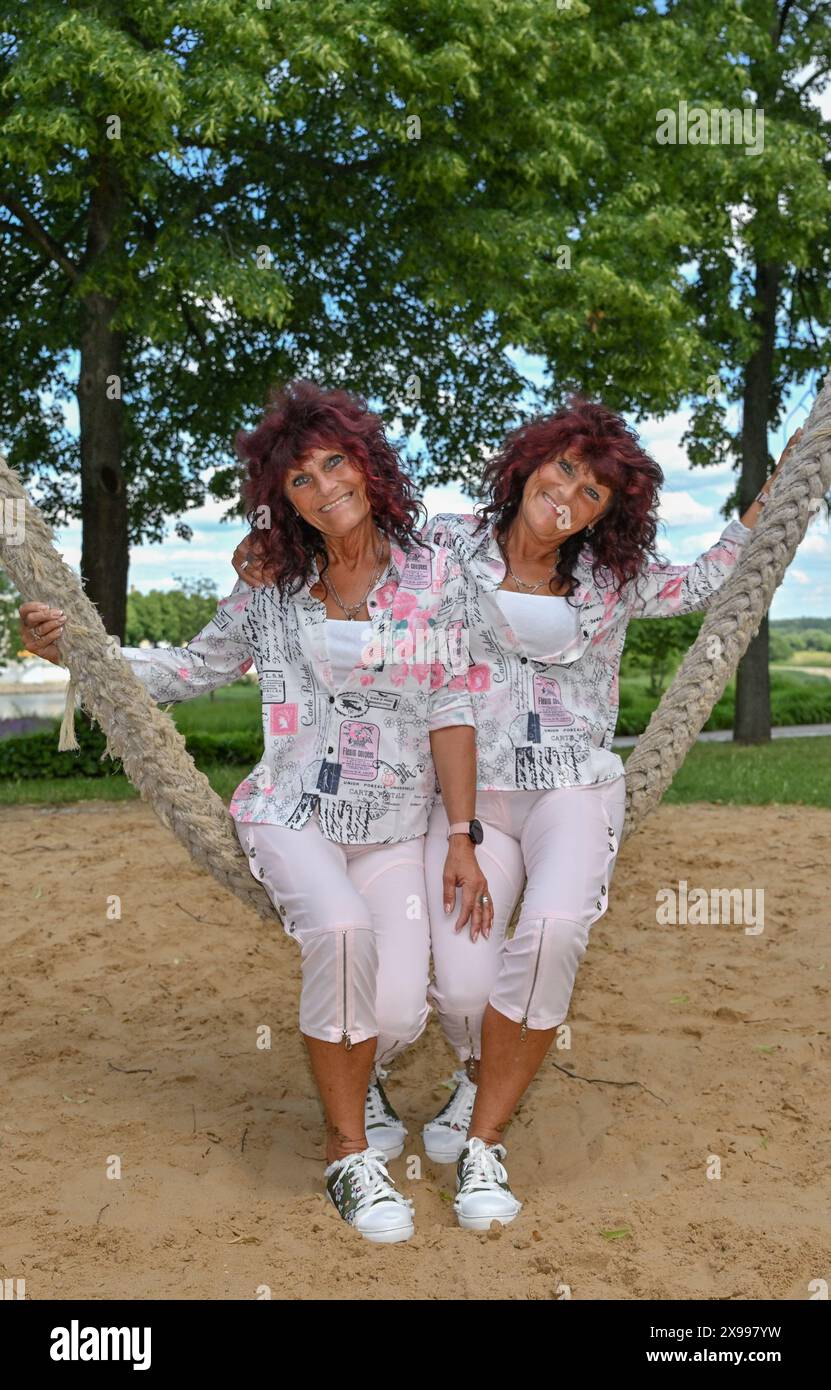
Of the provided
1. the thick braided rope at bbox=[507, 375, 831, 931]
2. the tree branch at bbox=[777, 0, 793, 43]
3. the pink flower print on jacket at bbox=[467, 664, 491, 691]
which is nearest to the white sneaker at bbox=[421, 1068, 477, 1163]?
the thick braided rope at bbox=[507, 375, 831, 931]

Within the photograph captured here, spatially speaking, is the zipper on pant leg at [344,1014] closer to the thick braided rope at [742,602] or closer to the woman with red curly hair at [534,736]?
the woman with red curly hair at [534,736]

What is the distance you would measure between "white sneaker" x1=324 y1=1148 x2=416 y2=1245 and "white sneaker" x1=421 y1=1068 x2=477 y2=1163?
13.9 inches

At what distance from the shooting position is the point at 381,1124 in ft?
9.59

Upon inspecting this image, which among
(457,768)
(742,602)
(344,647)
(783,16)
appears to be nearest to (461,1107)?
(457,768)

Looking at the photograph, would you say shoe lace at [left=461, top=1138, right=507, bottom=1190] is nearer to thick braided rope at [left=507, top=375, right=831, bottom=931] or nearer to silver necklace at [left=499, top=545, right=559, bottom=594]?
thick braided rope at [left=507, top=375, right=831, bottom=931]

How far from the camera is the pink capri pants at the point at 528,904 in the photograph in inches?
98.1

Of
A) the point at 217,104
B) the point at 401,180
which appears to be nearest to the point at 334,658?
the point at 217,104

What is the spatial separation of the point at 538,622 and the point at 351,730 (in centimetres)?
47

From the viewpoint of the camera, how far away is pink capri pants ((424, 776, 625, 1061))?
8.18 ft

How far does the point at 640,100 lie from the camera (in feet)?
33.9

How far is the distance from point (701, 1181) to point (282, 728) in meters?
1.37

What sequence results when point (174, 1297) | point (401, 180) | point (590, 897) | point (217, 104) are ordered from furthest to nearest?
point (401, 180) → point (217, 104) → point (590, 897) → point (174, 1297)

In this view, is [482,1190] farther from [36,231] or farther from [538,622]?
[36,231]

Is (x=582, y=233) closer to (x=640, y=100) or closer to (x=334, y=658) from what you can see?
(x=640, y=100)
